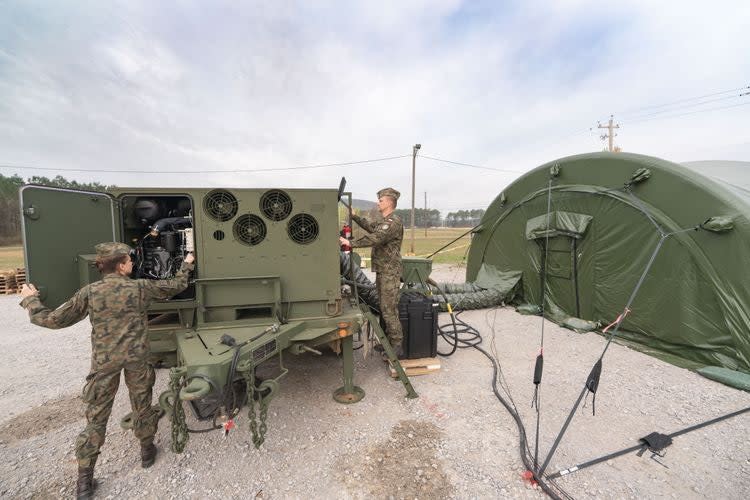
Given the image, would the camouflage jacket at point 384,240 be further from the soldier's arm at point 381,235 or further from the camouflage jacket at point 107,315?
the camouflage jacket at point 107,315

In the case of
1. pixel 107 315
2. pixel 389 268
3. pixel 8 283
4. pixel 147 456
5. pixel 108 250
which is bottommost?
pixel 147 456

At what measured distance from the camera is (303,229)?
3.35 metres

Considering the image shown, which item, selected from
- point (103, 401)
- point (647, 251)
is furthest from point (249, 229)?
point (647, 251)

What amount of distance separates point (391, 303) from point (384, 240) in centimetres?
86

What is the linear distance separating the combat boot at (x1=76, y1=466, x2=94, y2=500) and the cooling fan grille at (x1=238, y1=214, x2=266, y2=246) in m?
2.09

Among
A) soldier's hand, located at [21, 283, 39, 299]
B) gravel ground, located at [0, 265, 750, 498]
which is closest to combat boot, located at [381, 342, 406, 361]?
gravel ground, located at [0, 265, 750, 498]

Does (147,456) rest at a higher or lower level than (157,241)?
lower

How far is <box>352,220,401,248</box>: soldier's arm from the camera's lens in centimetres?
408

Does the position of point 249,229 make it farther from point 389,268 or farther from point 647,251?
point 647,251

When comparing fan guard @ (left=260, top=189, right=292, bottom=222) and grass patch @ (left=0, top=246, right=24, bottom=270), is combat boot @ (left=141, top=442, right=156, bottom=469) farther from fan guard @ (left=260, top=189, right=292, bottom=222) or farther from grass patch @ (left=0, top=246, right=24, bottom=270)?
grass patch @ (left=0, top=246, right=24, bottom=270)

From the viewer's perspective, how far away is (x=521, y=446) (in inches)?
116

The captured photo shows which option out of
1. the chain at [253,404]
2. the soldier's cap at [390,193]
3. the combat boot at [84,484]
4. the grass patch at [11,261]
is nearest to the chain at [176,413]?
the chain at [253,404]

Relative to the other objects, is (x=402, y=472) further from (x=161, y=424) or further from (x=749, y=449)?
(x=749, y=449)

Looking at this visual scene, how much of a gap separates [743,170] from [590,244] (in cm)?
408
